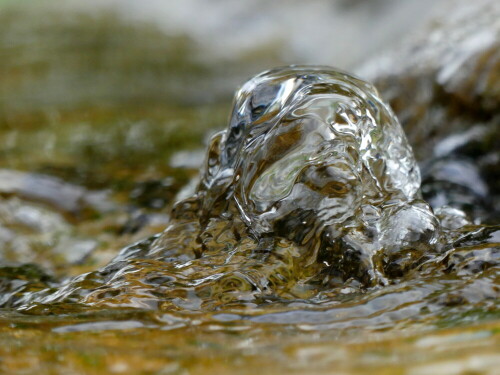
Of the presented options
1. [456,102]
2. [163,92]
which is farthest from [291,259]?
[163,92]

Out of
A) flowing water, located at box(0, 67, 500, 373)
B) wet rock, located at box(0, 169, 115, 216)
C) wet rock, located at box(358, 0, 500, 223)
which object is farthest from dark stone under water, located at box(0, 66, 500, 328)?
wet rock, located at box(0, 169, 115, 216)

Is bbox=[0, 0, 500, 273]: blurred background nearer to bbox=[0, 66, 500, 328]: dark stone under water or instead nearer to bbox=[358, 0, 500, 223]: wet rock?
bbox=[358, 0, 500, 223]: wet rock

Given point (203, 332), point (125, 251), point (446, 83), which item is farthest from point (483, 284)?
point (446, 83)

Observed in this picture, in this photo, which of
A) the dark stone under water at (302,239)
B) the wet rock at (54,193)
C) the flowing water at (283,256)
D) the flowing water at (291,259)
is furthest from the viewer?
the wet rock at (54,193)

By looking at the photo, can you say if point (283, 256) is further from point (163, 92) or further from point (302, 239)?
point (163, 92)

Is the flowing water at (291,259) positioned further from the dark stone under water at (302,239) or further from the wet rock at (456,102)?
the wet rock at (456,102)

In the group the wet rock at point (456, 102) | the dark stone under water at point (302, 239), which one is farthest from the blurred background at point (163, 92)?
the dark stone under water at point (302, 239)
